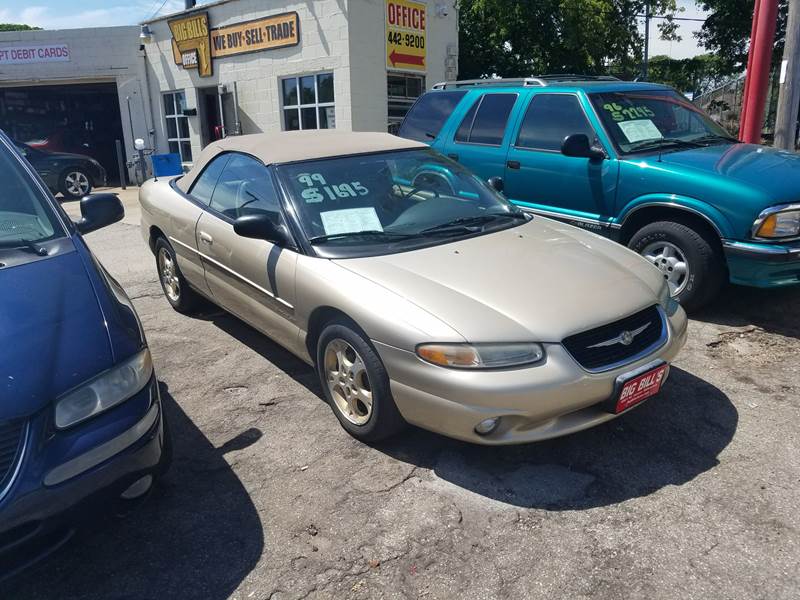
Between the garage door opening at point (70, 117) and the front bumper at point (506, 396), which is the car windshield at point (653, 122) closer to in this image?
the front bumper at point (506, 396)

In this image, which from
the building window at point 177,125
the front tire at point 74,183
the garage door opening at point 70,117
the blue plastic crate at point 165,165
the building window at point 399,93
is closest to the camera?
the blue plastic crate at point 165,165

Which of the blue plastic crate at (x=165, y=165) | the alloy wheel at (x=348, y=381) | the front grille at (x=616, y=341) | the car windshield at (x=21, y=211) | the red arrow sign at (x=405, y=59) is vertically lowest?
the alloy wheel at (x=348, y=381)

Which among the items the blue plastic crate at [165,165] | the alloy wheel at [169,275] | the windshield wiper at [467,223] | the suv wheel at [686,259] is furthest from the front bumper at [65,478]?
the blue plastic crate at [165,165]

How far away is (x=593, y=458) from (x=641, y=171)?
2.76 meters

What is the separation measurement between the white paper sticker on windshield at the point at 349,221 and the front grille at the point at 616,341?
1379 millimetres

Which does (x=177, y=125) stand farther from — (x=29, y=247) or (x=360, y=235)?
(x=29, y=247)

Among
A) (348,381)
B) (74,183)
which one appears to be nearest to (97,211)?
(348,381)

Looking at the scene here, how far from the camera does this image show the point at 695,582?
2.39 m

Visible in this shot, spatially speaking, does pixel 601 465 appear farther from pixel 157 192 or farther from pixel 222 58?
pixel 222 58

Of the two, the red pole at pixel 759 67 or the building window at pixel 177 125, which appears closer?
the red pole at pixel 759 67

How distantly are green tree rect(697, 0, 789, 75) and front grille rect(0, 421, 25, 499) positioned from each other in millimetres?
24794

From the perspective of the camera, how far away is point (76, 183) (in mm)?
14195

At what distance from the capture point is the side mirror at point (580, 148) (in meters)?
5.30

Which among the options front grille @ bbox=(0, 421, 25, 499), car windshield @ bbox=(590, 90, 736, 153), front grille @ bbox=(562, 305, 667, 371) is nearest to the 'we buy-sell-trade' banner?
car windshield @ bbox=(590, 90, 736, 153)
